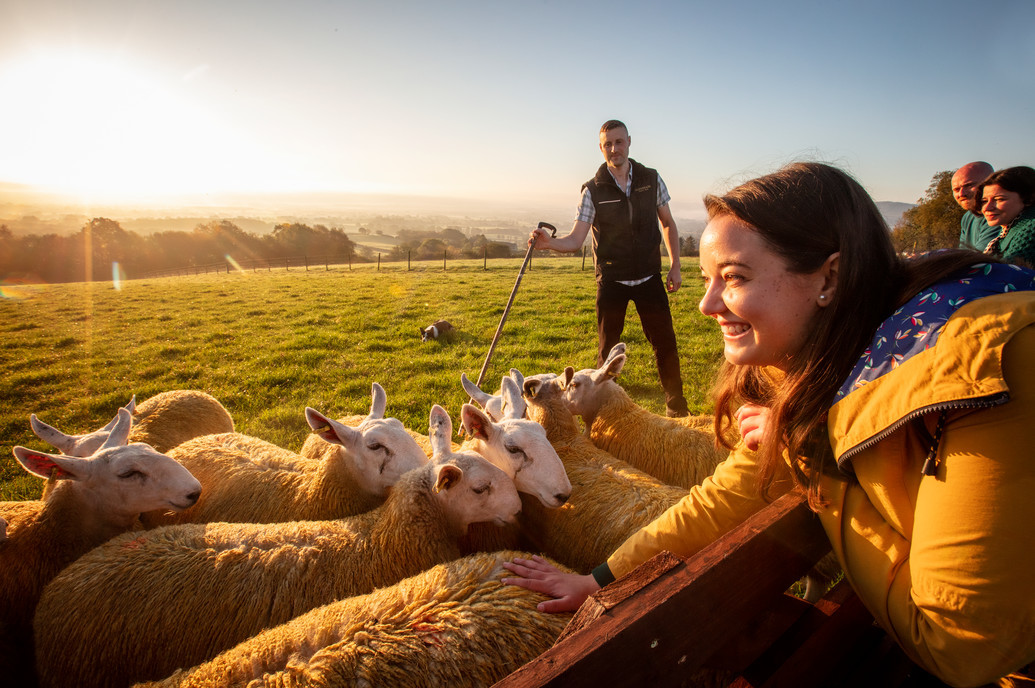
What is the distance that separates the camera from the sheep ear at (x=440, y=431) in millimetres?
3304

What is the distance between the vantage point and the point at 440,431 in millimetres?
3453

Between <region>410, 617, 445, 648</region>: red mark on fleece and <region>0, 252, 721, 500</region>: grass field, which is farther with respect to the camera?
<region>0, 252, 721, 500</region>: grass field

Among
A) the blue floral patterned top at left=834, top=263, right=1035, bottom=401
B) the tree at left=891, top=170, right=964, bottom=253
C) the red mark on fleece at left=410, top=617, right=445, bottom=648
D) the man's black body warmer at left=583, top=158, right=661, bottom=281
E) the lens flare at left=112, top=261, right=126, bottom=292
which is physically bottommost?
the lens flare at left=112, top=261, right=126, bottom=292

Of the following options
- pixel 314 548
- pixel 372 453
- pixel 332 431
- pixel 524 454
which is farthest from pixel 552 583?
pixel 332 431

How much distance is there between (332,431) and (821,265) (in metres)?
3.35

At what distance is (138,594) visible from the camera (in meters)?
2.60

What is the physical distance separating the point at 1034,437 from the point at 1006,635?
1.49 feet

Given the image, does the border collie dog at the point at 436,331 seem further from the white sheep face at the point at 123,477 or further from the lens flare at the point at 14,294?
the lens flare at the point at 14,294

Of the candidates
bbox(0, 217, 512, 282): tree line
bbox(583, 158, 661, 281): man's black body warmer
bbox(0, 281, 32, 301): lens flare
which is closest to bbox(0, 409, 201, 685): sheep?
bbox(583, 158, 661, 281): man's black body warmer

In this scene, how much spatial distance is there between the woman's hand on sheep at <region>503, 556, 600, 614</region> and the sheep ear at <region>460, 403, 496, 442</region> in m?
1.35

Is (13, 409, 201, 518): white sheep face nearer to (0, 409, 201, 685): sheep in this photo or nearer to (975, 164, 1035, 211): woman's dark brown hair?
(0, 409, 201, 685): sheep

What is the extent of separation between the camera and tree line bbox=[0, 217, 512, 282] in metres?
43.7

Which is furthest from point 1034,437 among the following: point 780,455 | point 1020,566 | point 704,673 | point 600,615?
point 704,673

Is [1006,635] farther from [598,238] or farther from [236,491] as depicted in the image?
[598,238]
